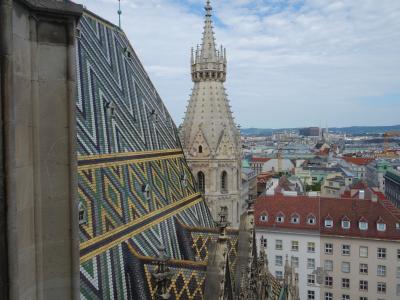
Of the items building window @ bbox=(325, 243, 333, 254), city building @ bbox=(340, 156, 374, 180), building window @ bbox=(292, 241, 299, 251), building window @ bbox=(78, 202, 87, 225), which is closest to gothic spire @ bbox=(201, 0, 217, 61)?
building window @ bbox=(78, 202, 87, 225)

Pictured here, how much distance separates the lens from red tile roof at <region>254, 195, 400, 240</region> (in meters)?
33.2

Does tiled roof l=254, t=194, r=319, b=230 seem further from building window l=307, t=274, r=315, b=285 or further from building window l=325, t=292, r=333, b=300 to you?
building window l=325, t=292, r=333, b=300

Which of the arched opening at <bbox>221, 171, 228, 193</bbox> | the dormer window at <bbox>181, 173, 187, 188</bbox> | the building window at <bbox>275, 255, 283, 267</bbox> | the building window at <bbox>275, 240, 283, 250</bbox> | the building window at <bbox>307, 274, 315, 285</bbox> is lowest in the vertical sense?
the building window at <bbox>307, 274, 315, 285</bbox>

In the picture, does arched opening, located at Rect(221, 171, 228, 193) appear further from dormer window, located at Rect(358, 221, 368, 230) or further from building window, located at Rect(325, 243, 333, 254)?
dormer window, located at Rect(358, 221, 368, 230)

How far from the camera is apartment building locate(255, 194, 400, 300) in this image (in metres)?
32.6

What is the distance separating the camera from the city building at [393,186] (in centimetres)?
6750

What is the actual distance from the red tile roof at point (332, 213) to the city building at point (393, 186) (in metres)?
34.6

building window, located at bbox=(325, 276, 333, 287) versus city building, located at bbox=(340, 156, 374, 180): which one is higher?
city building, located at bbox=(340, 156, 374, 180)

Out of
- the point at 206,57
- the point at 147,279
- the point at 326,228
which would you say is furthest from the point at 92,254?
the point at 326,228

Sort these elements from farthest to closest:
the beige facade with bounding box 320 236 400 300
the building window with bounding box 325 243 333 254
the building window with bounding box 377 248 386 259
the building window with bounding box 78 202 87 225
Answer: the building window with bounding box 325 243 333 254 → the building window with bounding box 377 248 386 259 → the beige facade with bounding box 320 236 400 300 → the building window with bounding box 78 202 87 225

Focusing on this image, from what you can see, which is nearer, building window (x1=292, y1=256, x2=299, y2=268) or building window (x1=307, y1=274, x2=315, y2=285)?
building window (x1=307, y1=274, x2=315, y2=285)

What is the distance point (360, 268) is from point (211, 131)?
17.6 metres

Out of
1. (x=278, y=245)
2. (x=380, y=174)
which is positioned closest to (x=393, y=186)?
(x=380, y=174)

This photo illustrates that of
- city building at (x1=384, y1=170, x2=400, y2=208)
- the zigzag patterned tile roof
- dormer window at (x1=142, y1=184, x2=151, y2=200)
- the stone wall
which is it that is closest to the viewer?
the stone wall
